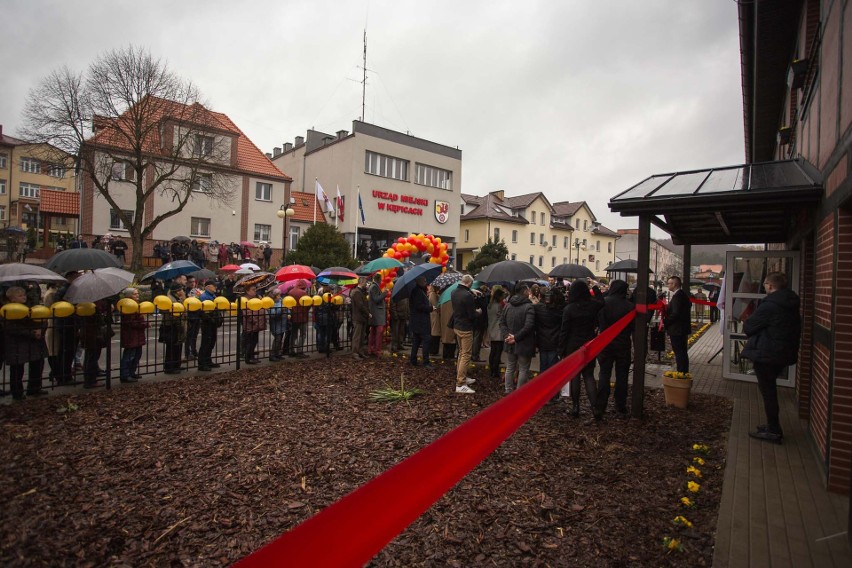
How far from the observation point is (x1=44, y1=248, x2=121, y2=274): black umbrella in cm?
860

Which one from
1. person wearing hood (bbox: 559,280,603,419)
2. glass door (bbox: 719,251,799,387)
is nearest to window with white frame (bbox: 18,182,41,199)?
person wearing hood (bbox: 559,280,603,419)

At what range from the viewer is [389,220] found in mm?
42250

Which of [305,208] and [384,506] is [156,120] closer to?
[305,208]

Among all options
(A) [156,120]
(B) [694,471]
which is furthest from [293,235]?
(B) [694,471]

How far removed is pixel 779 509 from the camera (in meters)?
3.90

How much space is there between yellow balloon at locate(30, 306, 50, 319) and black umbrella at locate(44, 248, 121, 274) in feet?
6.54

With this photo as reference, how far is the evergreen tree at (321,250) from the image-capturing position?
1005 inches

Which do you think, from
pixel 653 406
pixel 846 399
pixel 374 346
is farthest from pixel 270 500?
pixel 374 346

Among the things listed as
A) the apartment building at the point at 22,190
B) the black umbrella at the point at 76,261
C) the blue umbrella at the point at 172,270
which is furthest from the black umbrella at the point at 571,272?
the apartment building at the point at 22,190

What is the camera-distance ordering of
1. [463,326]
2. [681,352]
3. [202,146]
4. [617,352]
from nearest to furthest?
[617,352], [463,326], [681,352], [202,146]

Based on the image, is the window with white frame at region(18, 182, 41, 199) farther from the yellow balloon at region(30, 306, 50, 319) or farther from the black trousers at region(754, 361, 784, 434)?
the black trousers at region(754, 361, 784, 434)

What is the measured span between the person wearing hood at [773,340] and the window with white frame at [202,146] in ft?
98.0

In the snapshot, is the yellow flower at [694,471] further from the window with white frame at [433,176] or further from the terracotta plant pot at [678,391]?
the window with white frame at [433,176]

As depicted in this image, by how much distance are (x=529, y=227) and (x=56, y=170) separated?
4690 cm
